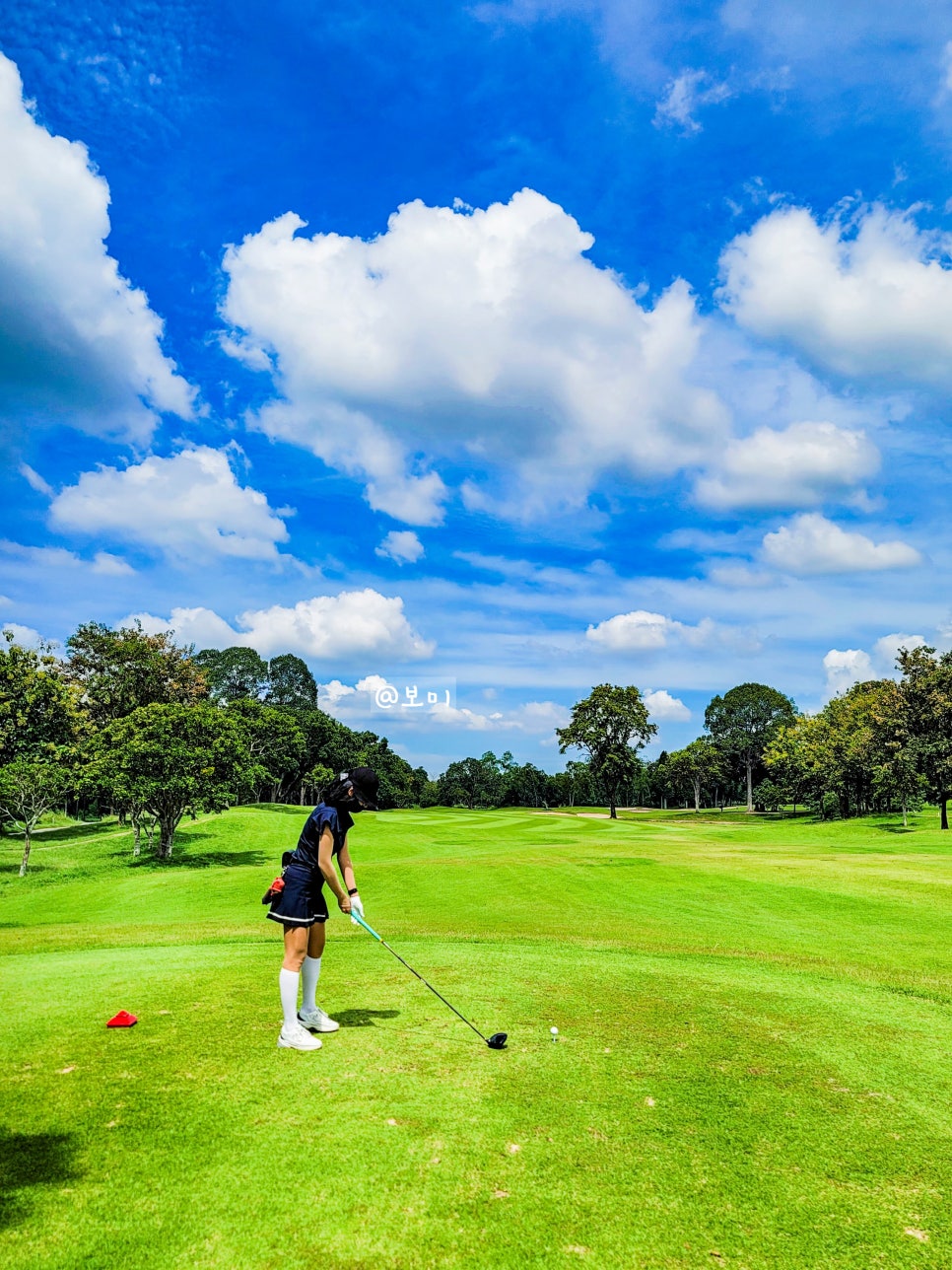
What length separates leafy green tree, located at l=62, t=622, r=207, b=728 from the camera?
6259 cm

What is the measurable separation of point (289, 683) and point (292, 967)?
3804 inches

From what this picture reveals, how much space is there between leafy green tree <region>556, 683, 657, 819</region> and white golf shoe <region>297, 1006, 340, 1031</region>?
2502 inches

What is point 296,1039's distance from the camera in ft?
21.7

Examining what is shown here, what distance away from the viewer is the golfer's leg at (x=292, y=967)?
6.84 m

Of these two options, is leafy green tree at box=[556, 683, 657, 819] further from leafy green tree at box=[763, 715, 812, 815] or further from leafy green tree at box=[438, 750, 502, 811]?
leafy green tree at box=[438, 750, 502, 811]

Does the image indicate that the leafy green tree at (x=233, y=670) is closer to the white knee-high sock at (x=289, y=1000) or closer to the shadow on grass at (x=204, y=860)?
the shadow on grass at (x=204, y=860)

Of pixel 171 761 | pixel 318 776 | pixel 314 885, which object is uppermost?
pixel 171 761

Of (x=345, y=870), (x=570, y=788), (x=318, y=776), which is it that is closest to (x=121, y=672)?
(x=318, y=776)

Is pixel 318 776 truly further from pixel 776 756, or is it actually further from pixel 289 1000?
pixel 289 1000

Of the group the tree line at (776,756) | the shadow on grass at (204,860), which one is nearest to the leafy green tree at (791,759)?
the tree line at (776,756)

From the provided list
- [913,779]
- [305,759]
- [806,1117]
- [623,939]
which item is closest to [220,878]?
[623,939]

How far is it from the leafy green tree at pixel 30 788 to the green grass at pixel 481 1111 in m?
23.8

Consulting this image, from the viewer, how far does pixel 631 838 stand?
49.6 m

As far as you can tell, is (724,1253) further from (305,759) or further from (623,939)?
(305,759)
